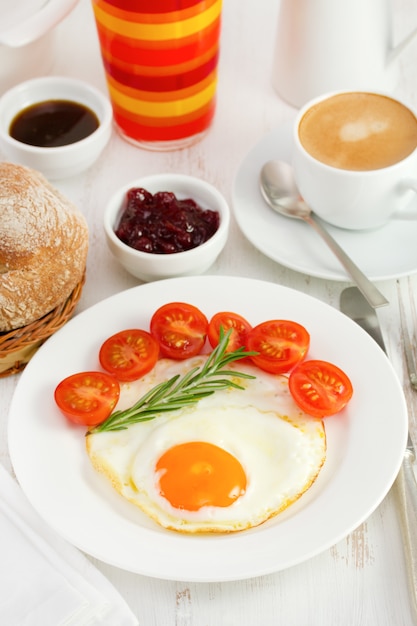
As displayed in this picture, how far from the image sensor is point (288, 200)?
2359 millimetres

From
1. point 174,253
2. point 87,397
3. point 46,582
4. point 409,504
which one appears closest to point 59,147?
point 174,253

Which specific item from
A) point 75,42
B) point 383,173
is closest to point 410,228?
point 383,173

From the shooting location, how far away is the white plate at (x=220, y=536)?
5.12 feet

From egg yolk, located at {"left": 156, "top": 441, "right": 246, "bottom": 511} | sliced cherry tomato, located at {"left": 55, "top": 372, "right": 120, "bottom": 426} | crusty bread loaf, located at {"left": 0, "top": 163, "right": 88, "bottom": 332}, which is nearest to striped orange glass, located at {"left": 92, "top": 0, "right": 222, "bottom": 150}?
crusty bread loaf, located at {"left": 0, "top": 163, "right": 88, "bottom": 332}

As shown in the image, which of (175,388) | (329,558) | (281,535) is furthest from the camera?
(175,388)

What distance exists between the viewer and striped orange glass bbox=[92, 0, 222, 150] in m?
2.31

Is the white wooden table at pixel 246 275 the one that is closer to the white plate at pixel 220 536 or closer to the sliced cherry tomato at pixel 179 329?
the white plate at pixel 220 536

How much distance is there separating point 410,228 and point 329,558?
3.42ft

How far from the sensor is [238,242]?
7.88 ft

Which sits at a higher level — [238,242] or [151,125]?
[151,125]

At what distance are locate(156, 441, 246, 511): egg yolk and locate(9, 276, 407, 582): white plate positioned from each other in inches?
2.9

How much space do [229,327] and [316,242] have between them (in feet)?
1.59

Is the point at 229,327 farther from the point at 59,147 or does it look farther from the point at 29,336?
the point at 59,147

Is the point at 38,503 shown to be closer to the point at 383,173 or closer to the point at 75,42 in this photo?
the point at 383,173
